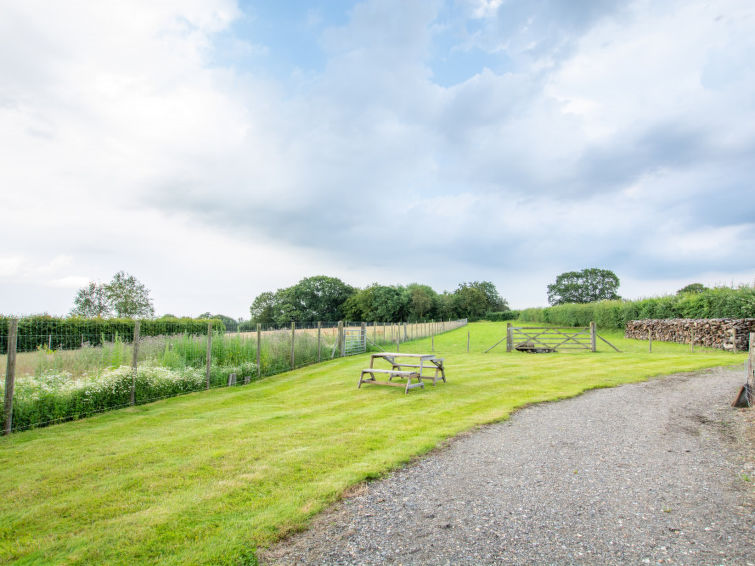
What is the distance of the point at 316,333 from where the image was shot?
20.2 meters

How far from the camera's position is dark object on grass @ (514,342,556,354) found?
2408 centimetres

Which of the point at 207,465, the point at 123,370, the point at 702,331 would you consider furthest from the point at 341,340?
the point at 702,331

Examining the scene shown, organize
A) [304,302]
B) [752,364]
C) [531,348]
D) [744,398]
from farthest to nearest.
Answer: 1. [304,302]
2. [531,348]
3. [752,364]
4. [744,398]

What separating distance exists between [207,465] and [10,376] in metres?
4.76

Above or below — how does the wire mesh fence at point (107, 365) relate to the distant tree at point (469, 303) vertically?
below

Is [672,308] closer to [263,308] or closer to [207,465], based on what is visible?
[207,465]

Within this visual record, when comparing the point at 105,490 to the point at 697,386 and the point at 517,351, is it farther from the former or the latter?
the point at 517,351

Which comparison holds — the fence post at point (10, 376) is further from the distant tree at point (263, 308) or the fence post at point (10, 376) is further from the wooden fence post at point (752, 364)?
the distant tree at point (263, 308)

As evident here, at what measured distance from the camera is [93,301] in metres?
48.1

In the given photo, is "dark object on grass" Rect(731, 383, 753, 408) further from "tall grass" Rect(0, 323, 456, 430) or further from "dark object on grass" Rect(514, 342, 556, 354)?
"dark object on grass" Rect(514, 342, 556, 354)

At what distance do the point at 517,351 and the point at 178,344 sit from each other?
18.8 meters

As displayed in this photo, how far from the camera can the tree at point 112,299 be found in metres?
47.5

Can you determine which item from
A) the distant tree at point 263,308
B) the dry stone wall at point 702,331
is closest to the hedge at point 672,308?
the dry stone wall at point 702,331

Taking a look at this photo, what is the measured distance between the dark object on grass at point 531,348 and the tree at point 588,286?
77.9 m
